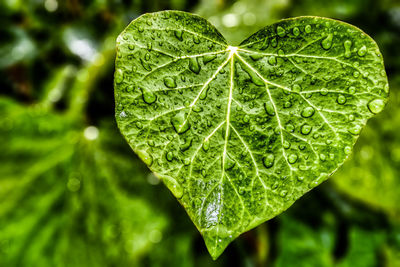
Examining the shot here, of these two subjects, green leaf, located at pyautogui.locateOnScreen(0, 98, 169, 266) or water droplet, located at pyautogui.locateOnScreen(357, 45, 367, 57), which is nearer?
water droplet, located at pyautogui.locateOnScreen(357, 45, 367, 57)

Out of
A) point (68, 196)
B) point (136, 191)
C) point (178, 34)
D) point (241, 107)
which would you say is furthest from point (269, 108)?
point (68, 196)

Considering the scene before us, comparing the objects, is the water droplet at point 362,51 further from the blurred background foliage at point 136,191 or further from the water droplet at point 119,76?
the blurred background foliage at point 136,191

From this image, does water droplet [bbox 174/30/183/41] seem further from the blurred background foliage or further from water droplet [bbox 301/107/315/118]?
the blurred background foliage

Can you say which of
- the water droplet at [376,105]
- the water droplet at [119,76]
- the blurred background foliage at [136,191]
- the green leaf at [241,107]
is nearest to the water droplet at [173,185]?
the green leaf at [241,107]

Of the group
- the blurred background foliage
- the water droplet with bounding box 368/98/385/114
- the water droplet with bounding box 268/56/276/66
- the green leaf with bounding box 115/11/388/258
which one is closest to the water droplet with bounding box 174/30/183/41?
the green leaf with bounding box 115/11/388/258

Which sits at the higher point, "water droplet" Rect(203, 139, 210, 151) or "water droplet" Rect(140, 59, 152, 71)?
"water droplet" Rect(140, 59, 152, 71)

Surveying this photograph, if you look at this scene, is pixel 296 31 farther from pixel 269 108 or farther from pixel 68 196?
pixel 68 196

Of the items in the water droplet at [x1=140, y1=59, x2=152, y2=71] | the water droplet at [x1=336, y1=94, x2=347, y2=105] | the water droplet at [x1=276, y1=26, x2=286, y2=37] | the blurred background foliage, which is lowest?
the blurred background foliage

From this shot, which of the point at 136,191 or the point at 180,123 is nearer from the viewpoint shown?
the point at 180,123
